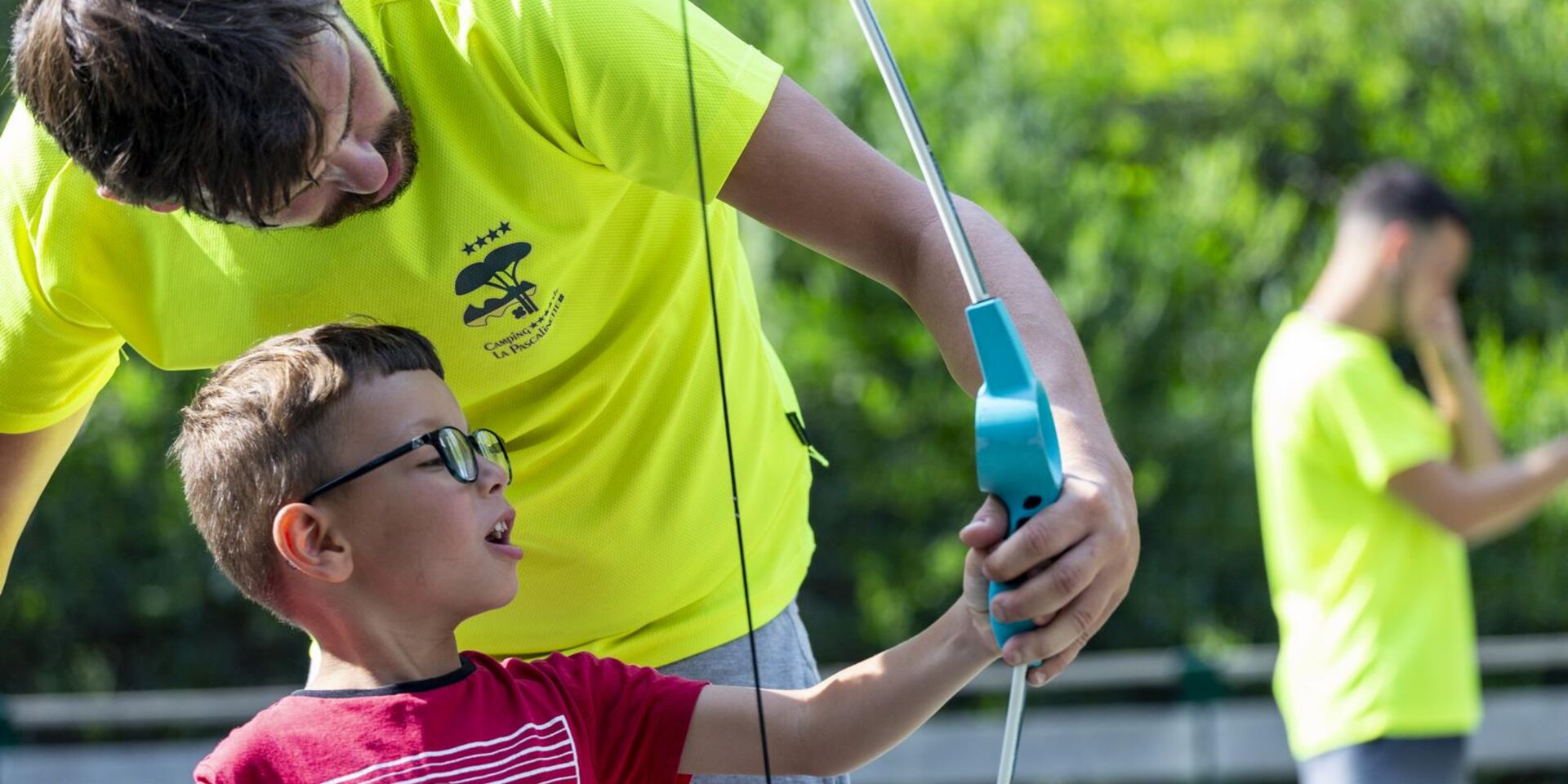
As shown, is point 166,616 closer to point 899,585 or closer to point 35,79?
point 899,585

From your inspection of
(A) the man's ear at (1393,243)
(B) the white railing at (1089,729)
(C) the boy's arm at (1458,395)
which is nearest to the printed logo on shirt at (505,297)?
(A) the man's ear at (1393,243)

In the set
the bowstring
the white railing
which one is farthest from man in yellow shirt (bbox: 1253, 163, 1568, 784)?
the bowstring

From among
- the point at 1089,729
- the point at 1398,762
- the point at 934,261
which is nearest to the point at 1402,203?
the point at 1398,762

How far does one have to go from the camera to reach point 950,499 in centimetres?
598

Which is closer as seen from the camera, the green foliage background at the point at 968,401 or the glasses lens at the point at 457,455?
the glasses lens at the point at 457,455

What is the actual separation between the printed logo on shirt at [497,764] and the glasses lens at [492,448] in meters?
0.25

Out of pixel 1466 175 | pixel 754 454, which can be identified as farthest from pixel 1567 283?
pixel 754 454

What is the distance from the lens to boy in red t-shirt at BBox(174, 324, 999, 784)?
1.61m

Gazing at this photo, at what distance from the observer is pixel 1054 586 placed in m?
1.31

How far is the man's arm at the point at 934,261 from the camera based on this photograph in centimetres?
138

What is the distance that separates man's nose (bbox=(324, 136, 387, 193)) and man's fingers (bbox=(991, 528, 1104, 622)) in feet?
2.10

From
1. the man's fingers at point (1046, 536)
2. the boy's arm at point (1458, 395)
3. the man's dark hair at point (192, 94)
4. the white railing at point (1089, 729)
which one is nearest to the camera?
the man's fingers at point (1046, 536)

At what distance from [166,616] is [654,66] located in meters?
4.92

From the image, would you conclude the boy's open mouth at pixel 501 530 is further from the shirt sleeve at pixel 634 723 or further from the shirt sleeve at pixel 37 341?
the shirt sleeve at pixel 37 341
